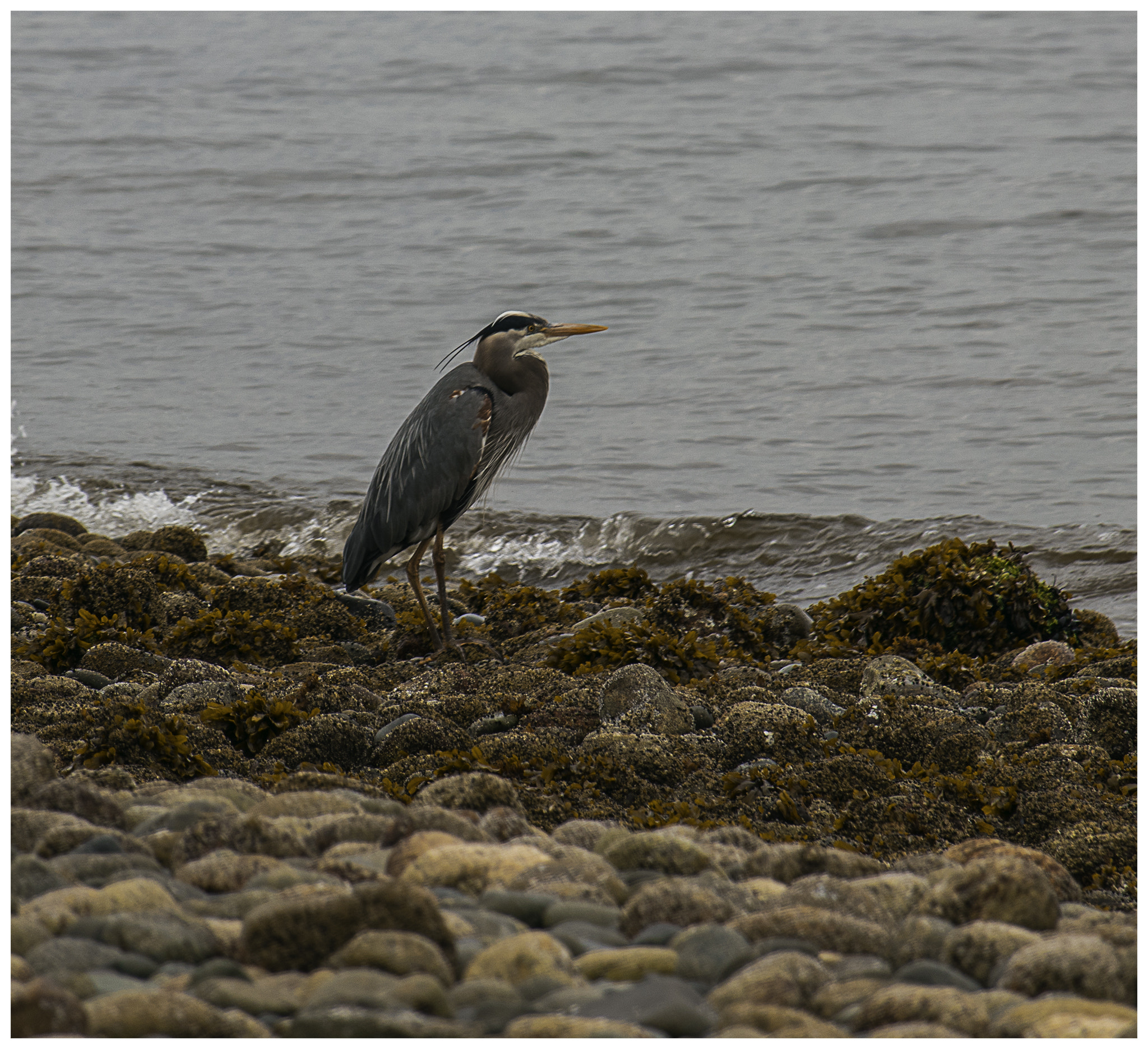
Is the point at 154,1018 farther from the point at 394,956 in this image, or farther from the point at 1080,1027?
the point at 1080,1027

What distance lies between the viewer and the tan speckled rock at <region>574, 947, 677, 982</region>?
2.36 meters

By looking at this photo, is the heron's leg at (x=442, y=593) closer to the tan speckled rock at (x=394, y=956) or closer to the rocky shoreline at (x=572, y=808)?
the rocky shoreline at (x=572, y=808)

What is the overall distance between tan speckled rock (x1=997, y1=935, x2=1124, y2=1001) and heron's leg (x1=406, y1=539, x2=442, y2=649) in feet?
12.8

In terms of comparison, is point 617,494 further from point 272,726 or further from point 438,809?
point 438,809

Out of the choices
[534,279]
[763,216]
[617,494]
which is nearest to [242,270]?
[534,279]

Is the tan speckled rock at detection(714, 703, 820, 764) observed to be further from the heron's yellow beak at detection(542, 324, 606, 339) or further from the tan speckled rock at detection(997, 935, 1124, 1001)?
the heron's yellow beak at detection(542, 324, 606, 339)

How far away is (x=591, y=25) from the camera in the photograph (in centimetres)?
2223

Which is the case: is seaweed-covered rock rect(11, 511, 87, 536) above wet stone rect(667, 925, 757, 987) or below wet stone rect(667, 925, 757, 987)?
below

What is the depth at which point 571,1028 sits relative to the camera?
83.4 inches

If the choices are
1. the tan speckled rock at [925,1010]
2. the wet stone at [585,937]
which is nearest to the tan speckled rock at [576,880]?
the wet stone at [585,937]

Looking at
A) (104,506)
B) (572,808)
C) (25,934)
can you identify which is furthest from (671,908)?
(104,506)

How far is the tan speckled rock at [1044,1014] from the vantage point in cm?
217

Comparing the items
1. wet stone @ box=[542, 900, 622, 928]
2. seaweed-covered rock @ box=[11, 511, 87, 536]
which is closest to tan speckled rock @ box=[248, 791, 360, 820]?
wet stone @ box=[542, 900, 622, 928]

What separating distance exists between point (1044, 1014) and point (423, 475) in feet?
14.8
